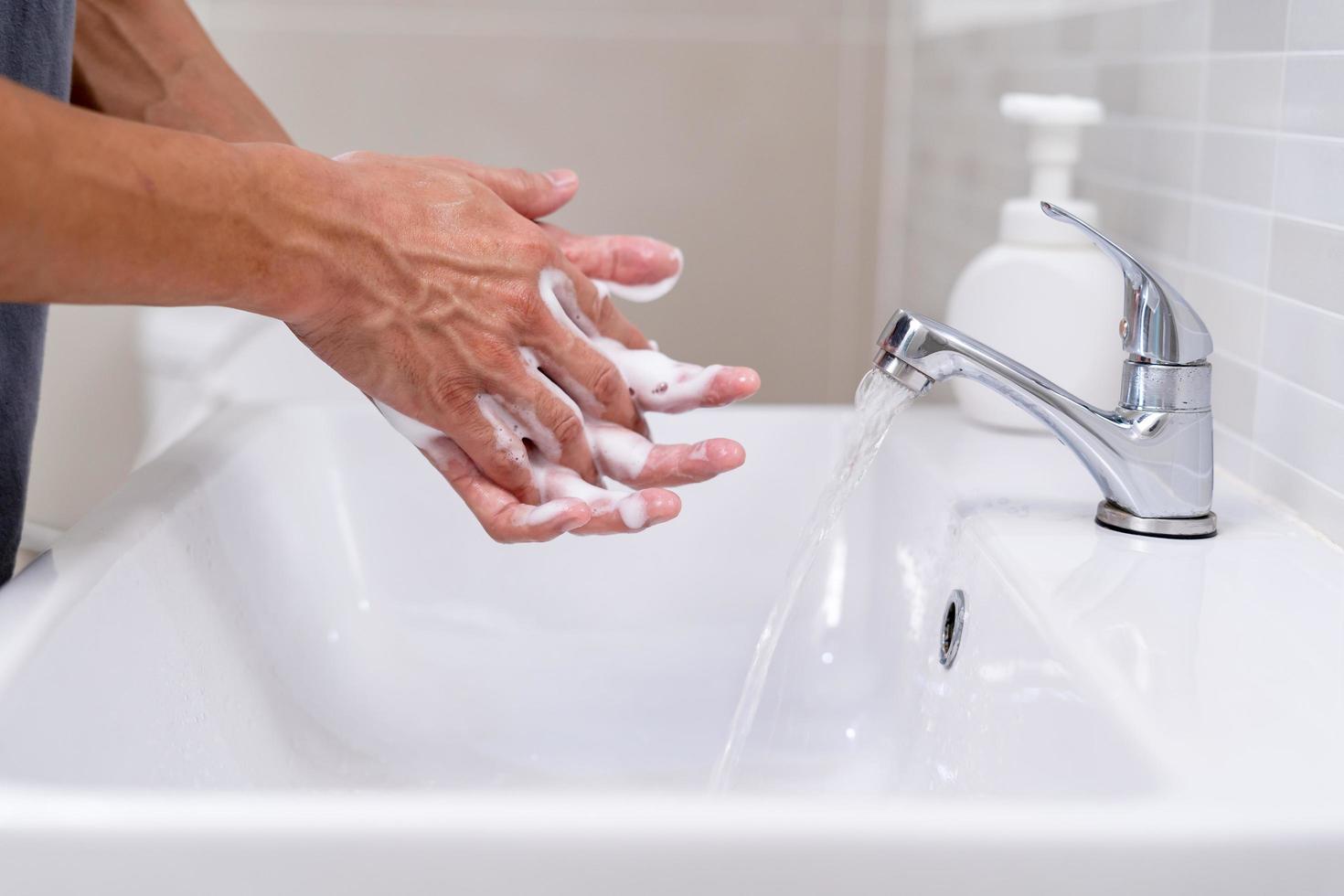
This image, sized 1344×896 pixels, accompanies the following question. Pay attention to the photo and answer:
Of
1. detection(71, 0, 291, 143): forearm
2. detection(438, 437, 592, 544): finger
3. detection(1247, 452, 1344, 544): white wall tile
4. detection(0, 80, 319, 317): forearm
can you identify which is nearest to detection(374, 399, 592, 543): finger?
detection(438, 437, 592, 544): finger

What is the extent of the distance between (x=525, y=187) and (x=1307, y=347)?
1.34ft

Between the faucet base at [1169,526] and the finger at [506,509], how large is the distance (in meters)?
0.25

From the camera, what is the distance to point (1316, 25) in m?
0.59

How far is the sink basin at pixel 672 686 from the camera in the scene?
356 mm

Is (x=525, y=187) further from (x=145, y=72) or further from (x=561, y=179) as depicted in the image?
(x=145, y=72)

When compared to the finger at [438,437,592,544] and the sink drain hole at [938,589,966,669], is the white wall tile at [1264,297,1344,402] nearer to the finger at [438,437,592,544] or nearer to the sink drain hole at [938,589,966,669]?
the sink drain hole at [938,589,966,669]

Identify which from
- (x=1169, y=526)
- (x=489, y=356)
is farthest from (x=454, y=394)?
(x=1169, y=526)

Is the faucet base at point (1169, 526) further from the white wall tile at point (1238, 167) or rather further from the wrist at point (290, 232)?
the wrist at point (290, 232)

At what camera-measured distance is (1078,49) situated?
2.88 feet

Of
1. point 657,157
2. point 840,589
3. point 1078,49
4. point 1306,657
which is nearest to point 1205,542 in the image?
point 1306,657

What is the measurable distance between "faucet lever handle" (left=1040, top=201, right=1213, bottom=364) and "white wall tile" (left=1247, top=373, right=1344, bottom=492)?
6cm

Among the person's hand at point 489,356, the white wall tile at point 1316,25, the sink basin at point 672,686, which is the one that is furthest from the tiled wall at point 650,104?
the white wall tile at point 1316,25

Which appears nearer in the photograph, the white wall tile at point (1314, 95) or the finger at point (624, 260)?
the white wall tile at point (1314, 95)

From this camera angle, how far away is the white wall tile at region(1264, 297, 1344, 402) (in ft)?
1.90
